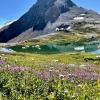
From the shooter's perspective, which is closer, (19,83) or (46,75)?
(19,83)

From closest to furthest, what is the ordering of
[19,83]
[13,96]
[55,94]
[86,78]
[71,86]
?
[13,96] < [55,94] < [19,83] < [71,86] < [86,78]

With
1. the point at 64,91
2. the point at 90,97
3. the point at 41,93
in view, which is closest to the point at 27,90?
the point at 41,93

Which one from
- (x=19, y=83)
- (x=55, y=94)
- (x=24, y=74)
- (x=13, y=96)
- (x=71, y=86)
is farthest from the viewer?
(x=24, y=74)

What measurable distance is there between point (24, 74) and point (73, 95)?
13.6 ft

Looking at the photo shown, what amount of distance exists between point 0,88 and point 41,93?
6.12 feet

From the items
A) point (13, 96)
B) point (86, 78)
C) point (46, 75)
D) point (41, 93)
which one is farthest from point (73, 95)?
point (86, 78)

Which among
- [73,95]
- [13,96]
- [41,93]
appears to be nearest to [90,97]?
[73,95]

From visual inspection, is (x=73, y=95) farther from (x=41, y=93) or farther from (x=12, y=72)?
(x=12, y=72)

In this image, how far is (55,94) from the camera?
13758mm

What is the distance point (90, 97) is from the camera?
13.7 meters

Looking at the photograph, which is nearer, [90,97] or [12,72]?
[90,97]

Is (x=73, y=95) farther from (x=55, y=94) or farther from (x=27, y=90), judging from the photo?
(x=27, y=90)

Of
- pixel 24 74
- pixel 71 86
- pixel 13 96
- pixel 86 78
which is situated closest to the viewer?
pixel 13 96

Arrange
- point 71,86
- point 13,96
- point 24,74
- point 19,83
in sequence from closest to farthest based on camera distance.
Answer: point 13,96 < point 19,83 < point 71,86 < point 24,74
